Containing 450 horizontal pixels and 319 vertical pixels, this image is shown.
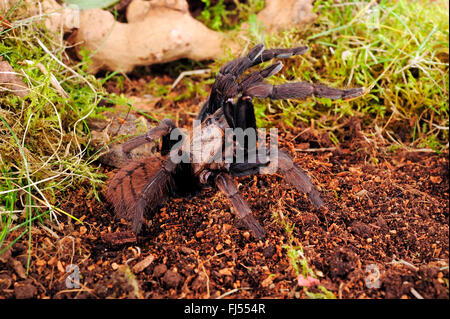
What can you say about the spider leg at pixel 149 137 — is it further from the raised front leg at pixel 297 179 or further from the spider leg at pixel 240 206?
the raised front leg at pixel 297 179

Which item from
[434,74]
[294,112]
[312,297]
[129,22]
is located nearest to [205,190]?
[294,112]

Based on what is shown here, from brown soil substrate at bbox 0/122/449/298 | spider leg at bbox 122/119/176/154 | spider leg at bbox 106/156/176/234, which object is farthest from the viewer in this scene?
spider leg at bbox 122/119/176/154

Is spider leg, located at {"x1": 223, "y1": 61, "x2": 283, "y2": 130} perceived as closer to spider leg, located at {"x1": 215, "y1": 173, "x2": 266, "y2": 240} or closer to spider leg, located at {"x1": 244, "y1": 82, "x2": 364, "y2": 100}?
spider leg, located at {"x1": 244, "y1": 82, "x2": 364, "y2": 100}

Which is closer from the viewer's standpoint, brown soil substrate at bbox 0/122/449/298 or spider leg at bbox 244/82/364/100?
A: brown soil substrate at bbox 0/122/449/298

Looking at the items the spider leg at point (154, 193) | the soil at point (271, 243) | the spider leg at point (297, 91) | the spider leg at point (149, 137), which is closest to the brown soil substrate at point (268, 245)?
the soil at point (271, 243)

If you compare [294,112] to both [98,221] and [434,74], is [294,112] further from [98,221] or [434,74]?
[98,221]

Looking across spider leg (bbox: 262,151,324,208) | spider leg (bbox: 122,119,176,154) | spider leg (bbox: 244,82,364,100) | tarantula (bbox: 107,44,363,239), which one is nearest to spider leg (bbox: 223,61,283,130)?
tarantula (bbox: 107,44,363,239)
